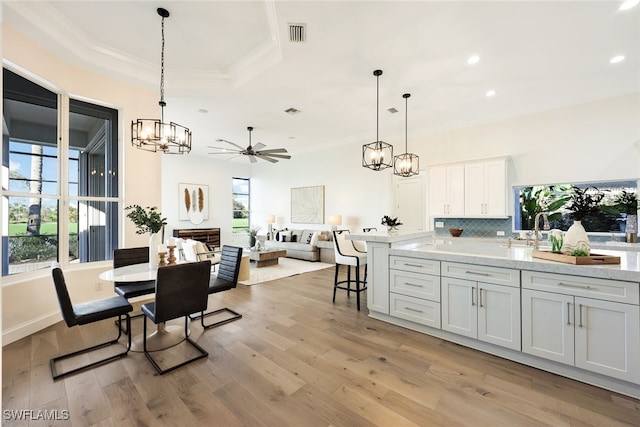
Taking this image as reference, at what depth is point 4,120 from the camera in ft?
11.4

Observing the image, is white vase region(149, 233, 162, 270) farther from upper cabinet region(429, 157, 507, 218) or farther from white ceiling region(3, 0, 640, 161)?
upper cabinet region(429, 157, 507, 218)

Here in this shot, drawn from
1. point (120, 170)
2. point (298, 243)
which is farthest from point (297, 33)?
point (298, 243)

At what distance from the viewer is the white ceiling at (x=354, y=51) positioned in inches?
123

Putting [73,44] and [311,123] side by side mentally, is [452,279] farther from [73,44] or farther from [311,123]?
[73,44]

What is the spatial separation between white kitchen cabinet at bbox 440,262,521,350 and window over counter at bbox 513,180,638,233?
8.31 ft

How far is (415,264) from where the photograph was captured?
3.53 m

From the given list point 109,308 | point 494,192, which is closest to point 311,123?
point 494,192

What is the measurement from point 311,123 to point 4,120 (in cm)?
461

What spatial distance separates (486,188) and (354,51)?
3.59 m

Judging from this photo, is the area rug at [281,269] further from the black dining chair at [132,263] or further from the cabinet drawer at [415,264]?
the cabinet drawer at [415,264]

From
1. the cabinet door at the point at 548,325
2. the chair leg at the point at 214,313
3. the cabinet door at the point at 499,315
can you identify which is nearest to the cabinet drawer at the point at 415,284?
the cabinet door at the point at 499,315

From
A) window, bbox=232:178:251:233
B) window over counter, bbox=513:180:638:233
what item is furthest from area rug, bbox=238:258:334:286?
window over counter, bbox=513:180:638:233

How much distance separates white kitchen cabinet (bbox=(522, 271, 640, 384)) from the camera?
7.89 ft

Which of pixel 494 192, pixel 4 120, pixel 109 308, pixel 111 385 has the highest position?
pixel 4 120
